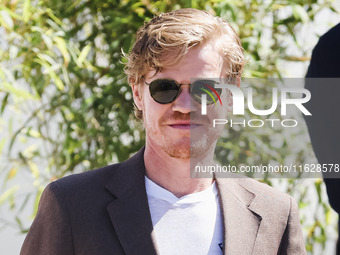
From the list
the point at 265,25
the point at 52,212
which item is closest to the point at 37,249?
the point at 52,212

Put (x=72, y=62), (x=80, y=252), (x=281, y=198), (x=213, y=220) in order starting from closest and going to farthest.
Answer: (x=80, y=252) < (x=213, y=220) < (x=281, y=198) < (x=72, y=62)

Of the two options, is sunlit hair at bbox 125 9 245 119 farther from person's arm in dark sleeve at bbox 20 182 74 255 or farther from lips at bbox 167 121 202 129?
person's arm in dark sleeve at bbox 20 182 74 255

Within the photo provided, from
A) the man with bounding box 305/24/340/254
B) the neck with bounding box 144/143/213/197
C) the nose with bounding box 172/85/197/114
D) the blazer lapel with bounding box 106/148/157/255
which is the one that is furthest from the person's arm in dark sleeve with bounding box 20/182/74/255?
the man with bounding box 305/24/340/254

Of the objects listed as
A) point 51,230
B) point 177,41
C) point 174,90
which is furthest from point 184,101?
point 51,230

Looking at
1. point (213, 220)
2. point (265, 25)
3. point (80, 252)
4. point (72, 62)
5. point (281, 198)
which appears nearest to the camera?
point (80, 252)

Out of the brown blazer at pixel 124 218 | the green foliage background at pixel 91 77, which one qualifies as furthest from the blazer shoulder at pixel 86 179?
the green foliage background at pixel 91 77

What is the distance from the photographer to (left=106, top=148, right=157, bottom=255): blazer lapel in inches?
53.0

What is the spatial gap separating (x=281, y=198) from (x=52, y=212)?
0.59 metres

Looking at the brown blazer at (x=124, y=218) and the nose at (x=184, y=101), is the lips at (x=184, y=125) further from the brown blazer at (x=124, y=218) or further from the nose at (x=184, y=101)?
the brown blazer at (x=124, y=218)

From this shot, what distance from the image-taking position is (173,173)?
4.71ft

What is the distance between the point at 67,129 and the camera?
9.09 ft

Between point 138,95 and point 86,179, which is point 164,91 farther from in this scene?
point 86,179

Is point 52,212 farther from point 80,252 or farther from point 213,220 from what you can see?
point 213,220

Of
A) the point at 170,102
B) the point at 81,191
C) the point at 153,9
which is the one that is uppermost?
the point at 153,9
